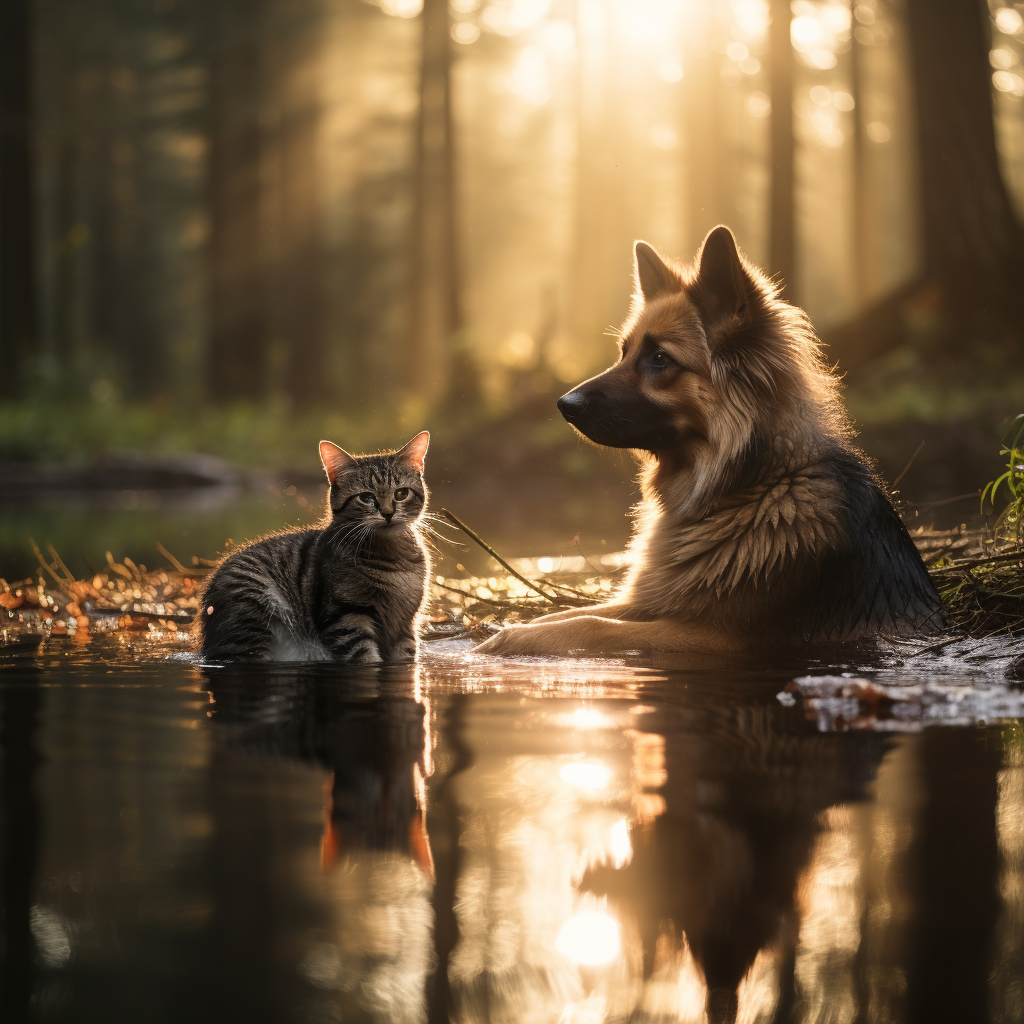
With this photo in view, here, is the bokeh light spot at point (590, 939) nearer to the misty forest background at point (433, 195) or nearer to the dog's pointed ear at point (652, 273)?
the dog's pointed ear at point (652, 273)

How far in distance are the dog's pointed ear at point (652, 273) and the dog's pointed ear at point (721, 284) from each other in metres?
0.43

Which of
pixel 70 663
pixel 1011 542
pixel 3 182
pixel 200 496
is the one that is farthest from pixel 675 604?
pixel 3 182

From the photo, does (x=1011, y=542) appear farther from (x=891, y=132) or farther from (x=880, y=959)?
(x=891, y=132)

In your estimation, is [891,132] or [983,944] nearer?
[983,944]

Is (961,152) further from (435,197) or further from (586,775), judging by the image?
(435,197)

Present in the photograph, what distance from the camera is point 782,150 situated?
768 inches

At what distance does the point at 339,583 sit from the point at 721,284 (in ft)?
7.53

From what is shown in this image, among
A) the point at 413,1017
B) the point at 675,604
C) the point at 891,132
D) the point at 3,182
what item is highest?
the point at 891,132

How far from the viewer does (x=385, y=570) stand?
5695mm

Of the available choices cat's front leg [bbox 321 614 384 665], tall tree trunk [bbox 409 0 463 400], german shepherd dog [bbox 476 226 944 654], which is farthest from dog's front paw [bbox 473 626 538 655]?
tall tree trunk [bbox 409 0 463 400]

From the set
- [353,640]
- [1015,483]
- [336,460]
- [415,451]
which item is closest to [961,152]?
[1015,483]

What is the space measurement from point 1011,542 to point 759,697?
2.99 metres

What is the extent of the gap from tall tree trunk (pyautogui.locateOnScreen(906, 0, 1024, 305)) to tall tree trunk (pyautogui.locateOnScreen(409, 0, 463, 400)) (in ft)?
34.5

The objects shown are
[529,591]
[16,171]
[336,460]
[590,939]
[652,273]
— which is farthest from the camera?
[16,171]
